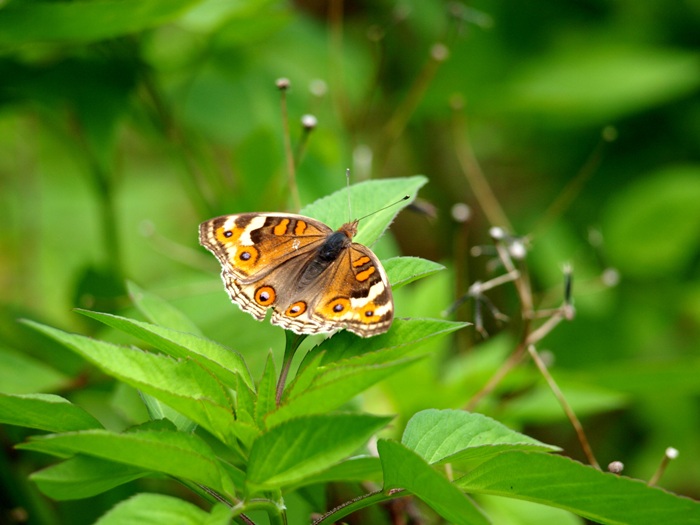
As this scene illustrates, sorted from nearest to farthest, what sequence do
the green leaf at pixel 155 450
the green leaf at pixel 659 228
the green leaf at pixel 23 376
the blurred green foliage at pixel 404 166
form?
the green leaf at pixel 155 450 → the green leaf at pixel 23 376 → the blurred green foliage at pixel 404 166 → the green leaf at pixel 659 228

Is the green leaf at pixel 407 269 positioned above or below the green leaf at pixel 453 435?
above

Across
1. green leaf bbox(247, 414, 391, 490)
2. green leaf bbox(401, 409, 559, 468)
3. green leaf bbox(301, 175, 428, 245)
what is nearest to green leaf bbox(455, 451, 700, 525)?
green leaf bbox(401, 409, 559, 468)

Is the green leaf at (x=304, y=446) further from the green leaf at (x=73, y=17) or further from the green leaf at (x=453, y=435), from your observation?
the green leaf at (x=73, y=17)

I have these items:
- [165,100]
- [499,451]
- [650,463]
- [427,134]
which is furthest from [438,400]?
[427,134]

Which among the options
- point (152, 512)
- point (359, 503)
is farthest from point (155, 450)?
point (359, 503)

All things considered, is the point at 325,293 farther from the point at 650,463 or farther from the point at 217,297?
the point at 650,463

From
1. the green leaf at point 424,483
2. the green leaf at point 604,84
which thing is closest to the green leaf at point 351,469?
the green leaf at point 424,483

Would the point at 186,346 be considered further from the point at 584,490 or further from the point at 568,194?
the point at 568,194
